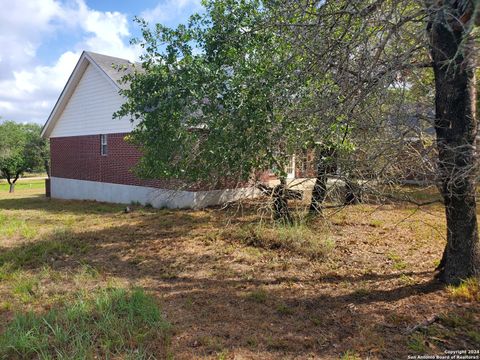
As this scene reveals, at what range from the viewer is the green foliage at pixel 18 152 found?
31.9 metres

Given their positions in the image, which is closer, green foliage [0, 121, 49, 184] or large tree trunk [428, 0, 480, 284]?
large tree trunk [428, 0, 480, 284]

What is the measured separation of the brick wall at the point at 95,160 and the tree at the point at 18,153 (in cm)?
1696

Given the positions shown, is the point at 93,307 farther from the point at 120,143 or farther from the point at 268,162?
the point at 120,143

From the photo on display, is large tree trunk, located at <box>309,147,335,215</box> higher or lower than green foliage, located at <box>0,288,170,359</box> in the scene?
higher

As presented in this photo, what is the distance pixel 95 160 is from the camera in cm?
A: 1550

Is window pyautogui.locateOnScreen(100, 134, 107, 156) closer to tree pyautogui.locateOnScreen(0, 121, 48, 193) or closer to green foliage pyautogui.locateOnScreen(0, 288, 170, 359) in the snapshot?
green foliage pyautogui.locateOnScreen(0, 288, 170, 359)

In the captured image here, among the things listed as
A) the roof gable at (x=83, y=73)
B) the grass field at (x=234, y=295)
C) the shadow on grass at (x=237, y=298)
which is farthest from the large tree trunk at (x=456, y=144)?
the roof gable at (x=83, y=73)

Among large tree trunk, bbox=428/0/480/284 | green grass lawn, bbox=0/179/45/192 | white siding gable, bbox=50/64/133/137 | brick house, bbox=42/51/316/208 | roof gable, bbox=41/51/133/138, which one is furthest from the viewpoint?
green grass lawn, bbox=0/179/45/192

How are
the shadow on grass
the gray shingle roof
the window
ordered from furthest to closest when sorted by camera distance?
the window < the gray shingle roof < the shadow on grass

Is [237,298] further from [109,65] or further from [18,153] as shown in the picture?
[18,153]

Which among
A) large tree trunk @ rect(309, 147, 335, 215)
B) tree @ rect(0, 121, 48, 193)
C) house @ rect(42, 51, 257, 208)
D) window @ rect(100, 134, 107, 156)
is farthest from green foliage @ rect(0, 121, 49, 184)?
large tree trunk @ rect(309, 147, 335, 215)

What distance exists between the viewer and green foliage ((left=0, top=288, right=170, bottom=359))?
3.32m

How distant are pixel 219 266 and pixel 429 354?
3600 mm

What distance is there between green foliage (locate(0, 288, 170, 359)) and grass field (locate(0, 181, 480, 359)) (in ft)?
0.04
